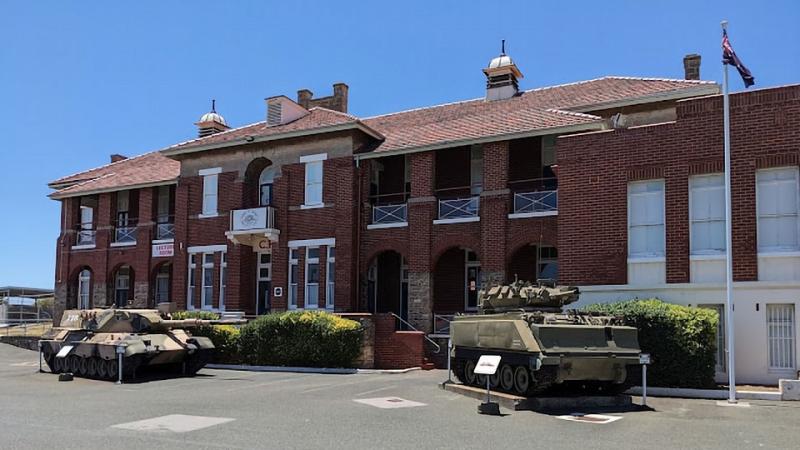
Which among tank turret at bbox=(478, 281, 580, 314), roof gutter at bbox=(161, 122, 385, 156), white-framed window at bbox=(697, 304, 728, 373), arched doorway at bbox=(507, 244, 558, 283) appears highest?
roof gutter at bbox=(161, 122, 385, 156)

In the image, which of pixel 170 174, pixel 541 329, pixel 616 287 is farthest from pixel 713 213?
pixel 170 174

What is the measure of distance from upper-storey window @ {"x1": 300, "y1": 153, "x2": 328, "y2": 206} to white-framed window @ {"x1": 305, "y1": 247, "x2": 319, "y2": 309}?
1.74 meters

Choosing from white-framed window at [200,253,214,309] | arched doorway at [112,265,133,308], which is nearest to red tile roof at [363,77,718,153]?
white-framed window at [200,253,214,309]

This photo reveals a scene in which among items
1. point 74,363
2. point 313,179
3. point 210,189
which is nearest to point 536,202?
point 313,179

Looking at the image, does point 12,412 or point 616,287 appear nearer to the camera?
point 12,412

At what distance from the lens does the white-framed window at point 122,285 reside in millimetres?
34688

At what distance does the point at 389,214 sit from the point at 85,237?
52.4ft

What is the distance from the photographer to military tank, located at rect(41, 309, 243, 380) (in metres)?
19.6

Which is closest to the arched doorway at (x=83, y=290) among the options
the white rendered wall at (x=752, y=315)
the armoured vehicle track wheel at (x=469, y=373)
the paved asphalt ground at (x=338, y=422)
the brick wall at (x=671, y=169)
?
the paved asphalt ground at (x=338, y=422)

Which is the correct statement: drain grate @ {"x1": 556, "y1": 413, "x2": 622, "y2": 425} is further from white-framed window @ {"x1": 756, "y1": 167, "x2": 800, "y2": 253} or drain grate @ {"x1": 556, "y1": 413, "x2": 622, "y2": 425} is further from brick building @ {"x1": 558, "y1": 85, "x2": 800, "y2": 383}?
white-framed window @ {"x1": 756, "y1": 167, "x2": 800, "y2": 253}

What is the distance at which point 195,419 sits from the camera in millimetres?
11953

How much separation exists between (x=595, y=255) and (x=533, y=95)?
447 inches

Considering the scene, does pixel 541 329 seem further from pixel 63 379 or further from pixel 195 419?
pixel 63 379

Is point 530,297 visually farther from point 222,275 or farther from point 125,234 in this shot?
point 125,234
